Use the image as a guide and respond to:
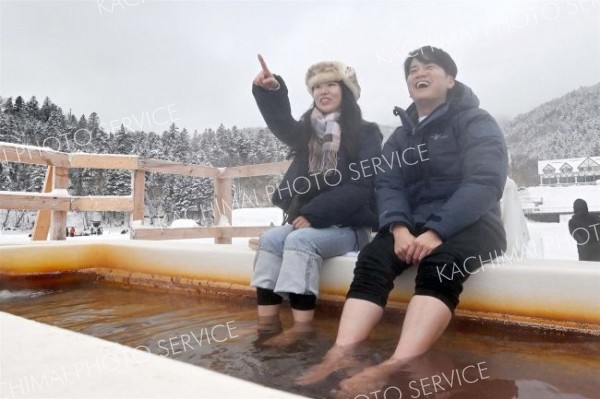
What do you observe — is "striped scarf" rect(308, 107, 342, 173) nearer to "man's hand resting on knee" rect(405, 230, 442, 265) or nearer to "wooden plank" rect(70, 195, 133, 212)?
"man's hand resting on knee" rect(405, 230, 442, 265)

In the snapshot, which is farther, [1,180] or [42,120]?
[42,120]

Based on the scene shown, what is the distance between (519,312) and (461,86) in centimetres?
96

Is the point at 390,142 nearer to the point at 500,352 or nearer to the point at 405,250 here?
the point at 405,250

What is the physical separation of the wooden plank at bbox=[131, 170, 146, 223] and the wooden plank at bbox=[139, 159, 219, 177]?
97 mm

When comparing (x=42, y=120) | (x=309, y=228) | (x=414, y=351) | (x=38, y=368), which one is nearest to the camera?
(x=38, y=368)

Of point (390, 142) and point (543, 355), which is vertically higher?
point (390, 142)

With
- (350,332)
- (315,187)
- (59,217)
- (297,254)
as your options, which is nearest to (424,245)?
(350,332)

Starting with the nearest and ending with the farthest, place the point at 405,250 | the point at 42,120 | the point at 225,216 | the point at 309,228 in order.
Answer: the point at 405,250
the point at 309,228
the point at 225,216
the point at 42,120

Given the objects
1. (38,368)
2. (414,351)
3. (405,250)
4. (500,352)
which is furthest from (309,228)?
(38,368)

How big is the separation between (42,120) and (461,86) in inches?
2115

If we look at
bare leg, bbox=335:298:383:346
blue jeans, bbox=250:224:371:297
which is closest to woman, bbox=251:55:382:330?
blue jeans, bbox=250:224:371:297

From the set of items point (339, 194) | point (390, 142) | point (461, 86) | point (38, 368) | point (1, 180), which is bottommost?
point (38, 368)

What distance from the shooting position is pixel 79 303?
2250 mm

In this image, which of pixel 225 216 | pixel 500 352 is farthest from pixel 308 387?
pixel 225 216
